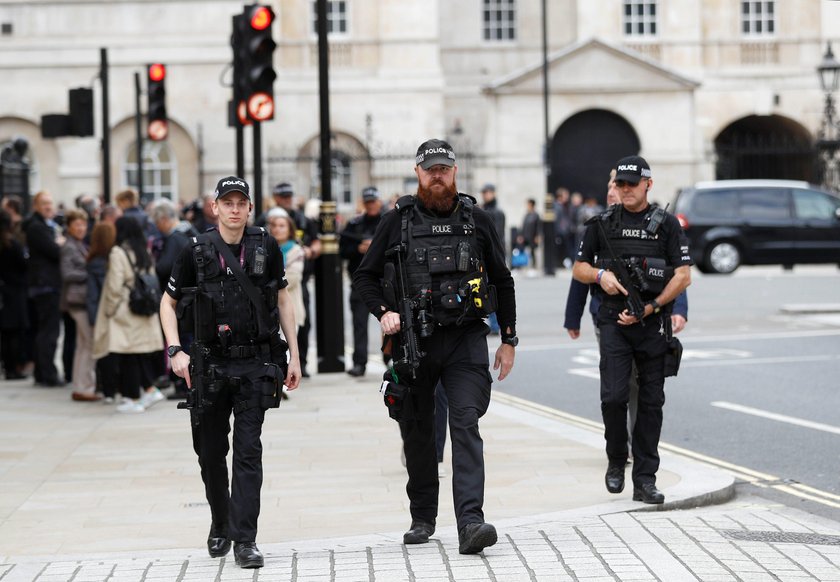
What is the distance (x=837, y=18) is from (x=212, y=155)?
18308mm

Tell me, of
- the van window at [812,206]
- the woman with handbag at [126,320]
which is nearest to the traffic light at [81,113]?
the woman with handbag at [126,320]

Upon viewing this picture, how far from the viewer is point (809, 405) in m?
13.7

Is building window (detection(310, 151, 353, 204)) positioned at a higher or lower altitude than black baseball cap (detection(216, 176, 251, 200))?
higher

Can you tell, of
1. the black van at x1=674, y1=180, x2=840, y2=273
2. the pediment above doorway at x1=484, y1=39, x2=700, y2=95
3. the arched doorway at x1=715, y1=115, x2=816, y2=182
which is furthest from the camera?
the arched doorway at x1=715, y1=115, x2=816, y2=182

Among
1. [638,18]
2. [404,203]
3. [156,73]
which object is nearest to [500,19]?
[638,18]

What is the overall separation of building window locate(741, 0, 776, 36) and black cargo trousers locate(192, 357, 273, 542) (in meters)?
42.6

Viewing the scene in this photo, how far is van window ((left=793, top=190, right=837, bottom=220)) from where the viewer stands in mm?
32250

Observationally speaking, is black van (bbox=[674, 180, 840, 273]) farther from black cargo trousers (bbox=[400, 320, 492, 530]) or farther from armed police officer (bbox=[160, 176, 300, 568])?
armed police officer (bbox=[160, 176, 300, 568])

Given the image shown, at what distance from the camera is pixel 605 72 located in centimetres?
4431

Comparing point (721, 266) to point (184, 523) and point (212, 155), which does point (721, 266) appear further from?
point (184, 523)

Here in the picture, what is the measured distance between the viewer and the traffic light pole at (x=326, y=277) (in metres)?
16.4

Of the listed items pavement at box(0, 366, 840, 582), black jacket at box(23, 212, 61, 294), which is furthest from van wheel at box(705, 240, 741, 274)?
pavement at box(0, 366, 840, 582)

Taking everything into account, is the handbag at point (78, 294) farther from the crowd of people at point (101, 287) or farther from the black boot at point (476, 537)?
the black boot at point (476, 537)

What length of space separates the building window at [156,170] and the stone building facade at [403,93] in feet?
0.19
